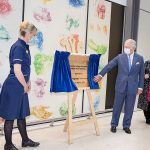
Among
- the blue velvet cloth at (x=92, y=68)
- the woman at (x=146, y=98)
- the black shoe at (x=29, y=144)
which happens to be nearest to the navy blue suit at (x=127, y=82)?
the blue velvet cloth at (x=92, y=68)

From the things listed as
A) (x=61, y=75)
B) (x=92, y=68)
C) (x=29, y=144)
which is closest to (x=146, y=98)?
(x=92, y=68)

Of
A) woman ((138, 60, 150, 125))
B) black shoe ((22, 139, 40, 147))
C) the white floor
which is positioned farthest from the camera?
woman ((138, 60, 150, 125))

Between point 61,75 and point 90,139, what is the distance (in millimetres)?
1010

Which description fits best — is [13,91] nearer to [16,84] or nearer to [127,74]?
[16,84]

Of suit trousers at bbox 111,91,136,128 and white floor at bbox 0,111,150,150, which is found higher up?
suit trousers at bbox 111,91,136,128

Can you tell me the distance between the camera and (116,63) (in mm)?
4906

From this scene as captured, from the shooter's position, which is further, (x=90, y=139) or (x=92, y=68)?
(x=92, y=68)

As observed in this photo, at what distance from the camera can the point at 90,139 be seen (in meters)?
4.28

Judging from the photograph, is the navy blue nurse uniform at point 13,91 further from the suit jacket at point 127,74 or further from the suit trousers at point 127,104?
the suit trousers at point 127,104

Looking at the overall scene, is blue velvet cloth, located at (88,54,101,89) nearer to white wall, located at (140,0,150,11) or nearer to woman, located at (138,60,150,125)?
woman, located at (138,60,150,125)

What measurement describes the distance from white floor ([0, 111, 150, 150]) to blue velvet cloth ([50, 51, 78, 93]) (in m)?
0.70

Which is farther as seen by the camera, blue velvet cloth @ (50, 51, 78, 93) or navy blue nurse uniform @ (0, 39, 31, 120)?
blue velvet cloth @ (50, 51, 78, 93)

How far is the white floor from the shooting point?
12.9 ft

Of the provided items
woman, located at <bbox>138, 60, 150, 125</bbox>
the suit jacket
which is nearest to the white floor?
woman, located at <bbox>138, 60, 150, 125</bbox>
